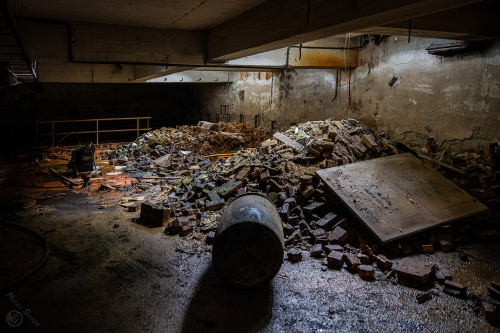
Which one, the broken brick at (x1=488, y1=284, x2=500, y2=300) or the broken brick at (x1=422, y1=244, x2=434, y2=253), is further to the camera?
the broken brick at (x1=422, y1=244, x2=434, y2=253)

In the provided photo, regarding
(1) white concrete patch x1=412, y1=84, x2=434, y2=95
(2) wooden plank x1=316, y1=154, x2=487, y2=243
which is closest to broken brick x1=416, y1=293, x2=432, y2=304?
(2) wooden plank x1=316, y1=154, x2=487, y2=243

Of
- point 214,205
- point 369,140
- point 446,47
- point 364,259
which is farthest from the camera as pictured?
point 369,140

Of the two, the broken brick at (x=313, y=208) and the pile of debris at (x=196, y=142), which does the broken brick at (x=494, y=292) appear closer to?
the broken brick at (x=313, y=208)

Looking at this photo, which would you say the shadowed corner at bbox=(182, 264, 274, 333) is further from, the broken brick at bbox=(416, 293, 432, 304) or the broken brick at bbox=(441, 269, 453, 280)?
the broken brick at bbox=(441, 269, 453, 280)

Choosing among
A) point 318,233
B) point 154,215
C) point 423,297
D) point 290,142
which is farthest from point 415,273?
point 154,215

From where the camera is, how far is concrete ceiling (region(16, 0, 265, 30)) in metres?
3.60

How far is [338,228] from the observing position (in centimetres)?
501

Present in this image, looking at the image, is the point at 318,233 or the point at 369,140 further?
the point at 369,140

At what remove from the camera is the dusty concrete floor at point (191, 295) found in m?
3.32

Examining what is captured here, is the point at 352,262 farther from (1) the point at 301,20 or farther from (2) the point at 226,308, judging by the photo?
(1) the point at 301,20

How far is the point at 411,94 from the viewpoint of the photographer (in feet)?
21.8

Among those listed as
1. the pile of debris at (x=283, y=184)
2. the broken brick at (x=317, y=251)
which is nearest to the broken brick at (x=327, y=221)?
the pile of debris at (x=283, y=184)

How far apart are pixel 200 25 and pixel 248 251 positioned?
11.6ft

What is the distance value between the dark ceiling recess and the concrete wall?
16 cm
